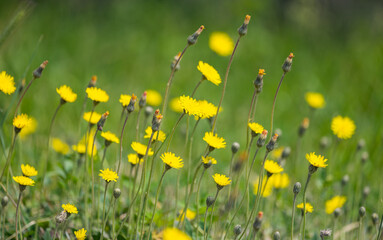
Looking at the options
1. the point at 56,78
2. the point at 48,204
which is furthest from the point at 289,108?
the point at 48,204

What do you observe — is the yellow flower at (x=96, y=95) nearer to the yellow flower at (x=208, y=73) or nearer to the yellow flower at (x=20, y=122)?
the yellow flower at (x=20, y=122)

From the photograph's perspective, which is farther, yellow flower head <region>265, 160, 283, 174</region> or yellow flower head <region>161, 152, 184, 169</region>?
yellow flower head <region>265, 160, 283, 174</region>

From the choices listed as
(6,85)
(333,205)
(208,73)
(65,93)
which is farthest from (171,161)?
(333,205)

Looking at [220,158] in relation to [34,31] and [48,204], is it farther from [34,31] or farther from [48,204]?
[34,31]

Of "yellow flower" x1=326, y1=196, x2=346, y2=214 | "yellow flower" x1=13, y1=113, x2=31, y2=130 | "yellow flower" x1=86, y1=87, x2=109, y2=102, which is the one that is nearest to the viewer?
"yellow flower" x1=13, y1=113, x2=31, y2=130

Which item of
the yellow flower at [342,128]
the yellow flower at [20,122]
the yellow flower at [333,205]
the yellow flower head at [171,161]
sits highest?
the yellow flower at [342,128]

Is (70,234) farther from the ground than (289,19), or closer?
closer

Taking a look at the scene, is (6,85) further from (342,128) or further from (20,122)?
(342,128)

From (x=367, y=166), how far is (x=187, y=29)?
2.87 meters

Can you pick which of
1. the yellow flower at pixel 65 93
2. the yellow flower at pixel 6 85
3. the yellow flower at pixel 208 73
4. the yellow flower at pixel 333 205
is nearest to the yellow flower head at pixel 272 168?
the yellow flower at pixel 208 73

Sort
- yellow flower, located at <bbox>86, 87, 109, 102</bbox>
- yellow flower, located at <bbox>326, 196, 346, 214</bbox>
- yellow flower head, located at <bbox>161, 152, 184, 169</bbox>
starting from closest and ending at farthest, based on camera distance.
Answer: yellow flower head, located at <bbox>161, 152, 184, 169</bbox>, yellow flower, located at <bbox>86, 87, 109, 102</bbox>, yellow flower, located at <bbox>326, 196, 346, 214</bbox>

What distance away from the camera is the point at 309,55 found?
4922mm

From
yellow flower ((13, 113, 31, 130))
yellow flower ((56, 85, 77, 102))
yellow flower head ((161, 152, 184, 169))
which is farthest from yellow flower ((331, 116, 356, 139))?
yellow flower ((13, 113, 31, 130))

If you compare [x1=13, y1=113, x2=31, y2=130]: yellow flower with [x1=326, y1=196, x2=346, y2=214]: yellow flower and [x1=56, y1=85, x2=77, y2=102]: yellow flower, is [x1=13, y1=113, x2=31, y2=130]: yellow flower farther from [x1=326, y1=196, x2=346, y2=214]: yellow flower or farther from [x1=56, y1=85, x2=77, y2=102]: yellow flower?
[x1=326, y1=196, x2=346, y2=214]: yellow flower
